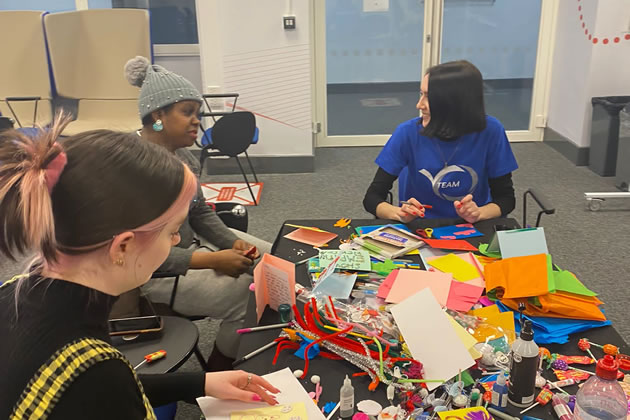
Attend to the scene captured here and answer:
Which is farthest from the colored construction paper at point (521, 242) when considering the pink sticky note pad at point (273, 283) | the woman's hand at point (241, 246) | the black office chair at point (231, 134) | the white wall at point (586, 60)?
the white wall at point (586, 60)

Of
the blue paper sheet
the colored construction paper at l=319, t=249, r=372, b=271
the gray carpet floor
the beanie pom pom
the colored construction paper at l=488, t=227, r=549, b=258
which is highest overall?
the beanie pom pom

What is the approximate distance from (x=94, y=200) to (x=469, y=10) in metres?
4.68

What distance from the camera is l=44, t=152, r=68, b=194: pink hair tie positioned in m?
0.76

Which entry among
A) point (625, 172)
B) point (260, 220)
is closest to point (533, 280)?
point (260, 220)

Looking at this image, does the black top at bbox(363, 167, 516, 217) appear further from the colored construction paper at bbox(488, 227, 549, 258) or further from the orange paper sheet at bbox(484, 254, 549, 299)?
the orange paper sheet at bbox(484, 254, 549, 299)

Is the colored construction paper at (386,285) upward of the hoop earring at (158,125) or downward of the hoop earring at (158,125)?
downward

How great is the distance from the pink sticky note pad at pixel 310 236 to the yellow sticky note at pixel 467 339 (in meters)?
0.62

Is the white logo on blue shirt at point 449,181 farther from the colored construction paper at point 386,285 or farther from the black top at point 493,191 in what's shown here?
the colored construction paper at point 386,285

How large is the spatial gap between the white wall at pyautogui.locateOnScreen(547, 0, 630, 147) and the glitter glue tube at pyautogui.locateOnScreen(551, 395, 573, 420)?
3760mm

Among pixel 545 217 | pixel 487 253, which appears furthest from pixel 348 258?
pixel 545 217

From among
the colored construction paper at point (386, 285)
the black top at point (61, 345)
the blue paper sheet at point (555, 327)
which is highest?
the black top at point (61, 345)

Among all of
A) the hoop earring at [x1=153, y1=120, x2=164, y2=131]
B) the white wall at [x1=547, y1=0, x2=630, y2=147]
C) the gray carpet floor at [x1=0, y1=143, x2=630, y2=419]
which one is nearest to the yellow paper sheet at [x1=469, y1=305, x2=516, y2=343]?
the gray carpet floor at [x1=0, y1=143, x2=630, y2=419]

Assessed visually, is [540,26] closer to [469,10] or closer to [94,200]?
[469,10]

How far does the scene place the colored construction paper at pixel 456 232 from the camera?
1712 millimetres
